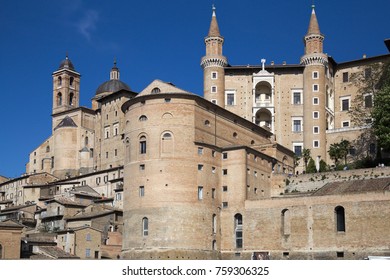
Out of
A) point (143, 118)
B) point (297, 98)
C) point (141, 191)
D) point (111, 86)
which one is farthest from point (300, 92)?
point (111, 86)

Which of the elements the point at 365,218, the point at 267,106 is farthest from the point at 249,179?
the point at 267,106

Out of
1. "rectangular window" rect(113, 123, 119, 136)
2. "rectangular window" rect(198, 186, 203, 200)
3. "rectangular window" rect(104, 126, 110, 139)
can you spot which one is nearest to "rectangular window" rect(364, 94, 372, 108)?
"rectangular window" rect(198, 186, 203, 200)

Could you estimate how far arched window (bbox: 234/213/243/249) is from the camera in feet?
174

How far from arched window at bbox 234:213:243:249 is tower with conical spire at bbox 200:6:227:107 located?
21269 mm

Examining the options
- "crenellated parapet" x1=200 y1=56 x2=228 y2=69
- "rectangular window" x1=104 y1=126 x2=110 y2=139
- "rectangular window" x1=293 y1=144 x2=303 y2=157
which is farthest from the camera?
"rectangular window" x1=104 y1=126 x2=110 y2=139

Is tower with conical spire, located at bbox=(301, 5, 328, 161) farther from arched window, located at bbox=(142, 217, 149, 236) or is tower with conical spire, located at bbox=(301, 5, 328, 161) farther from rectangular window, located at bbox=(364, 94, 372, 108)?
arched window, located at bbox=(142, 217, 149, 236)

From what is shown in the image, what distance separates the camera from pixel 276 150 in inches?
2454

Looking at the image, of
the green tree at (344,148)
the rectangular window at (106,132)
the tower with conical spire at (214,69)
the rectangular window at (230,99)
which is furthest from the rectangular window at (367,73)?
the rectangular window at (106,132)

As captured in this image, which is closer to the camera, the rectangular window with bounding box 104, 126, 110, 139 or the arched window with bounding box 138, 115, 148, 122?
the arched window with bounding box 138, 115, 148, 122

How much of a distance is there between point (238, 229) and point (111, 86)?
147 ft

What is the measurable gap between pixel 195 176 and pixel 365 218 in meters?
13.7

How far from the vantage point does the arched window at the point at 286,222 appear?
166 ft
